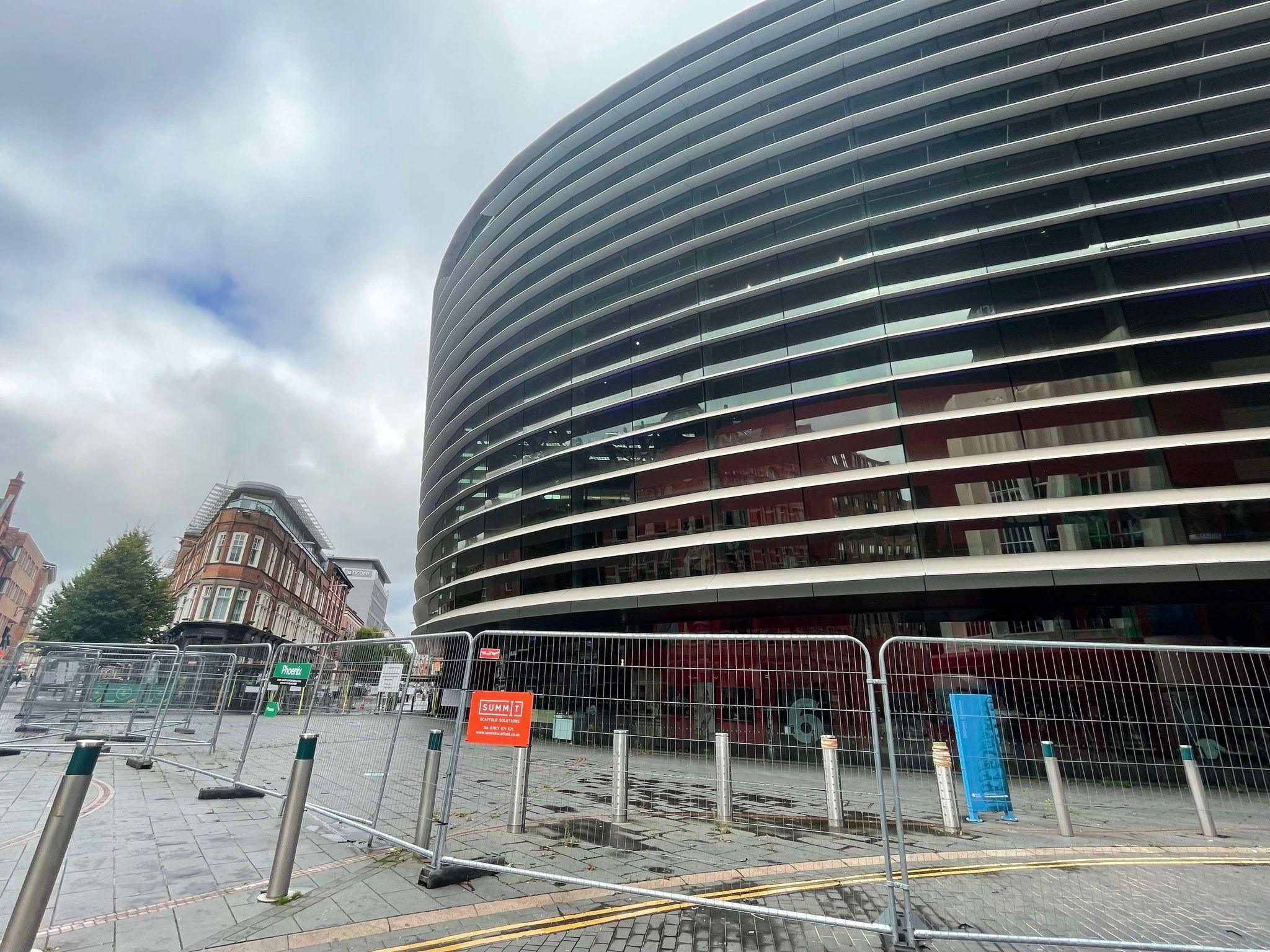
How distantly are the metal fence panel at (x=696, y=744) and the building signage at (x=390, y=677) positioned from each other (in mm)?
1112

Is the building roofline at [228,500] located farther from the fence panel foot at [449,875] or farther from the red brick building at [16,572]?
the fence panel foot at [449,875]

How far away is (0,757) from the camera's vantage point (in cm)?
1077

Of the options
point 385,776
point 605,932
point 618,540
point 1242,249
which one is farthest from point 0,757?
point 1242,249

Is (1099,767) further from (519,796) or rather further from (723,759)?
(519,796)

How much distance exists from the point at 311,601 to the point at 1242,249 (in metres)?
73.8

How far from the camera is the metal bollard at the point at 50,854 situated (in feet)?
9.62

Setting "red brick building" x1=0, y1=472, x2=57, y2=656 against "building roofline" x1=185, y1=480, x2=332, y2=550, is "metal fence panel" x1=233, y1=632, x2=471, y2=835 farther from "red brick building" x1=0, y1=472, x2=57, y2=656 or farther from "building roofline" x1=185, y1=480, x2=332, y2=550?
"red brick building" x1=0, y1=472, x2=57, y2=656

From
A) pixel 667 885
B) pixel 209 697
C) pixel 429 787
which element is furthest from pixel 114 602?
pixel 667 885

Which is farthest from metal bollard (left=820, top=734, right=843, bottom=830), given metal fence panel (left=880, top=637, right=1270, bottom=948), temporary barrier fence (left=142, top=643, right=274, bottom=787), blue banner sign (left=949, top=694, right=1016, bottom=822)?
temporary barrier fence (left=142, top=643, right=274, bottom=787)

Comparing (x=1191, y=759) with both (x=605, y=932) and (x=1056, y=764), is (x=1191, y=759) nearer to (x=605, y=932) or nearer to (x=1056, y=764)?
(x=1056, y=764)

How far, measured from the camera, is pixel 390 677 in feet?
21.3

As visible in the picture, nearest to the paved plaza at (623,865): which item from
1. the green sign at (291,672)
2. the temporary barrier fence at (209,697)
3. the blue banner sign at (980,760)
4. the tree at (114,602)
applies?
the blue banner sign at (980,760)

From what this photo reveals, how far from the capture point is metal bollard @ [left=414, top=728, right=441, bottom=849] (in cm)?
536

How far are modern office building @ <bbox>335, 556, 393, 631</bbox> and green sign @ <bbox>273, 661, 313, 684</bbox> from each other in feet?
417
